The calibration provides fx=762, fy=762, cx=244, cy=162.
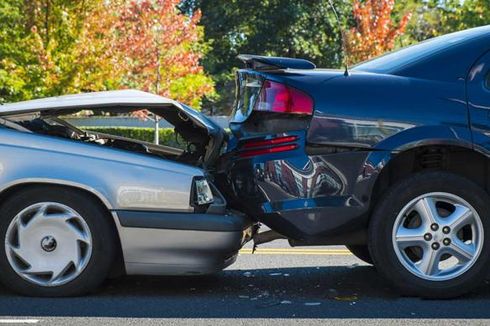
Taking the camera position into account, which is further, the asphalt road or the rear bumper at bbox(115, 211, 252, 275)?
the rear bumper at bbox(115, 211, 252, 275)

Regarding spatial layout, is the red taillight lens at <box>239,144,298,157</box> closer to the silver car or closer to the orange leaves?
the silver car

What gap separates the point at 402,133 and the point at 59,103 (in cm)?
220

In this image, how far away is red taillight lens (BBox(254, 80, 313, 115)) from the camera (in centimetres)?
470

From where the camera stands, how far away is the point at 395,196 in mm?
4688

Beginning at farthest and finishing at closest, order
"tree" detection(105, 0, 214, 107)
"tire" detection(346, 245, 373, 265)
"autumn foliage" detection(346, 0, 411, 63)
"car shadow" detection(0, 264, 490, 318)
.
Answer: "autumn foliage" detection(346, 0, 411, 63) → "tree" detection(105, 0, 214, 107) → "tire" detection(346, 245, 373, 265) → "car shadow" detection(0, 264, 490, 318)

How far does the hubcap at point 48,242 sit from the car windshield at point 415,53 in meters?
2.16

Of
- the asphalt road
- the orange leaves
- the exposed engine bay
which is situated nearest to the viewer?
the asphalt road

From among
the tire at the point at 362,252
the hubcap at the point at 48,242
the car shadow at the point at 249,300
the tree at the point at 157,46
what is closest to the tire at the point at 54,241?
the hubcap at the point at 48,242

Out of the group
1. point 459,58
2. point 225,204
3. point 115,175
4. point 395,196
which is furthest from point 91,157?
point 459,58

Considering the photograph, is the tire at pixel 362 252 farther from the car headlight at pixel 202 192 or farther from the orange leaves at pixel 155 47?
the orange leaves at pixel 155 47

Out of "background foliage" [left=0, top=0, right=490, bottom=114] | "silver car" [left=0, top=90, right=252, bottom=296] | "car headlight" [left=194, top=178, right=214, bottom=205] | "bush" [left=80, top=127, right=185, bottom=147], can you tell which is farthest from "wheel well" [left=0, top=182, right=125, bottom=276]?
"bush" [left=80, top=127, right=185, bottom=147]

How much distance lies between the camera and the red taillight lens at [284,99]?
470 centimetres

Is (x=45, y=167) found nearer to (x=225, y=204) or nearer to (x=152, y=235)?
(x=152, y=235)

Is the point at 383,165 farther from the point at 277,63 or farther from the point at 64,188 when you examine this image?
the point at 64,188
